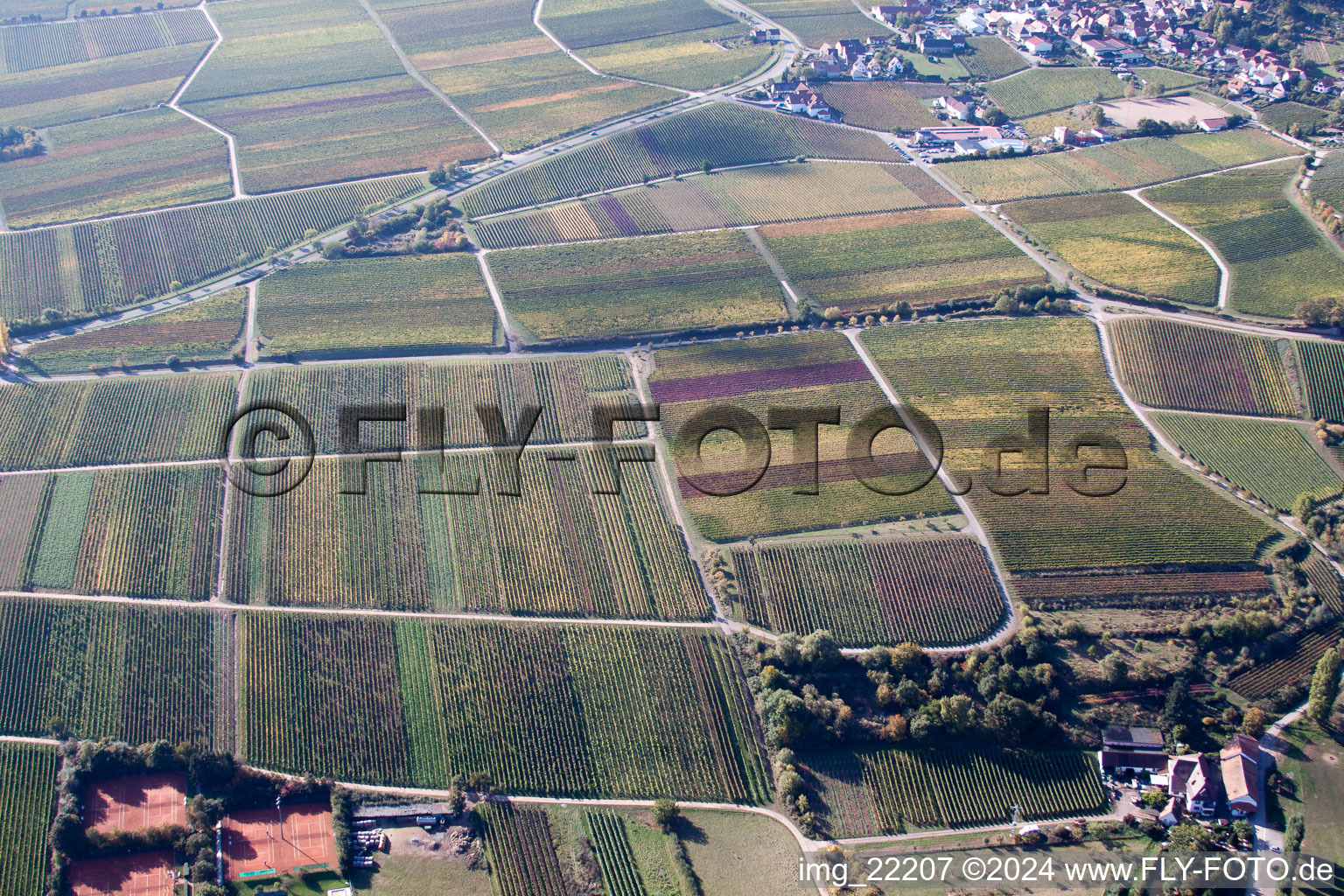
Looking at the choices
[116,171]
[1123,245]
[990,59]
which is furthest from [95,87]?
[1123,245]

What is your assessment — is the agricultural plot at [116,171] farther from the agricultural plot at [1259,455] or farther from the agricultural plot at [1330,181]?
the agricultural plot at [1330,181]

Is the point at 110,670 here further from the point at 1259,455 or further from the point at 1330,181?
the point at 1330,181

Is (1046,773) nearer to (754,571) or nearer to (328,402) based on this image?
(754,571)

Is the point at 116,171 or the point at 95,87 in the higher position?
the point at 95,87

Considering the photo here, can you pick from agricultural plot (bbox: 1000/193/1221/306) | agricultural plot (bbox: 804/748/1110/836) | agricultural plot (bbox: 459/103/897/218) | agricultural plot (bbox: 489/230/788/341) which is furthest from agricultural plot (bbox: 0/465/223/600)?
agricultural plot (bbox: 1000/193/1221/306)

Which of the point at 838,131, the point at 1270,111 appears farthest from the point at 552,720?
the point at 1270,111
